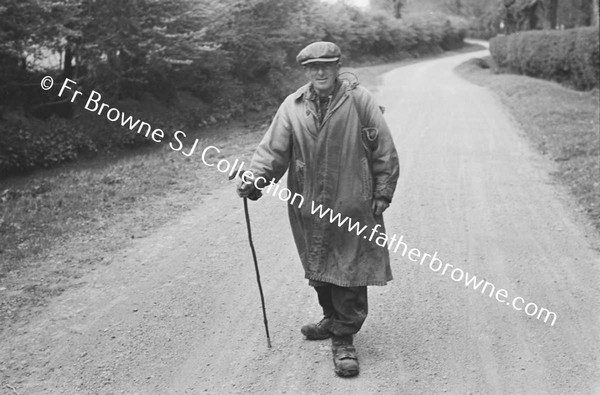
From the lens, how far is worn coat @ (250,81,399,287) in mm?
3928

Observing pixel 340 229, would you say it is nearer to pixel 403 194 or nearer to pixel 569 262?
pixel 569 262

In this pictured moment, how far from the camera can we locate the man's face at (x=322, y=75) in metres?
3.89

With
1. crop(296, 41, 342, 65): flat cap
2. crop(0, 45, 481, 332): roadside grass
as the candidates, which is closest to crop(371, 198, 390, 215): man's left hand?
crop(296, 41, 342, 65): flat cap

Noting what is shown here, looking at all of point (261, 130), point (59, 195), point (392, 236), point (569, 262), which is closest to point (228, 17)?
point (261, 130)

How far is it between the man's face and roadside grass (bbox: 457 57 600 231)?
4.60 meters

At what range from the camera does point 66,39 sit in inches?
433

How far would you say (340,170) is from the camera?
12.9 ft

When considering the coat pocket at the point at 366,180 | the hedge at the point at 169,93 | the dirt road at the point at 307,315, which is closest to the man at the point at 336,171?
the coat pocket at the point at 366,180

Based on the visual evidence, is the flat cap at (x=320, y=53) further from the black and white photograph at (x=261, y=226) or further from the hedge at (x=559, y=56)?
the hedge at (x=559, y=56)

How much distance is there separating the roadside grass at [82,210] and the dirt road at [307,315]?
0.85 feet

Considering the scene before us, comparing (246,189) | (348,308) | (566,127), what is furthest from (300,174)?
(566,127)

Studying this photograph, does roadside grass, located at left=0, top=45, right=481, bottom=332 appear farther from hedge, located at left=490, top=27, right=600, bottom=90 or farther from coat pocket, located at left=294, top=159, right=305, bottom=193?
hedge, located at left=490, top=27, right=600, bottom=90

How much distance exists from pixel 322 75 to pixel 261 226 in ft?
11.9

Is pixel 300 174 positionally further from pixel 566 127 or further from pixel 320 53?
pixel 566 127
